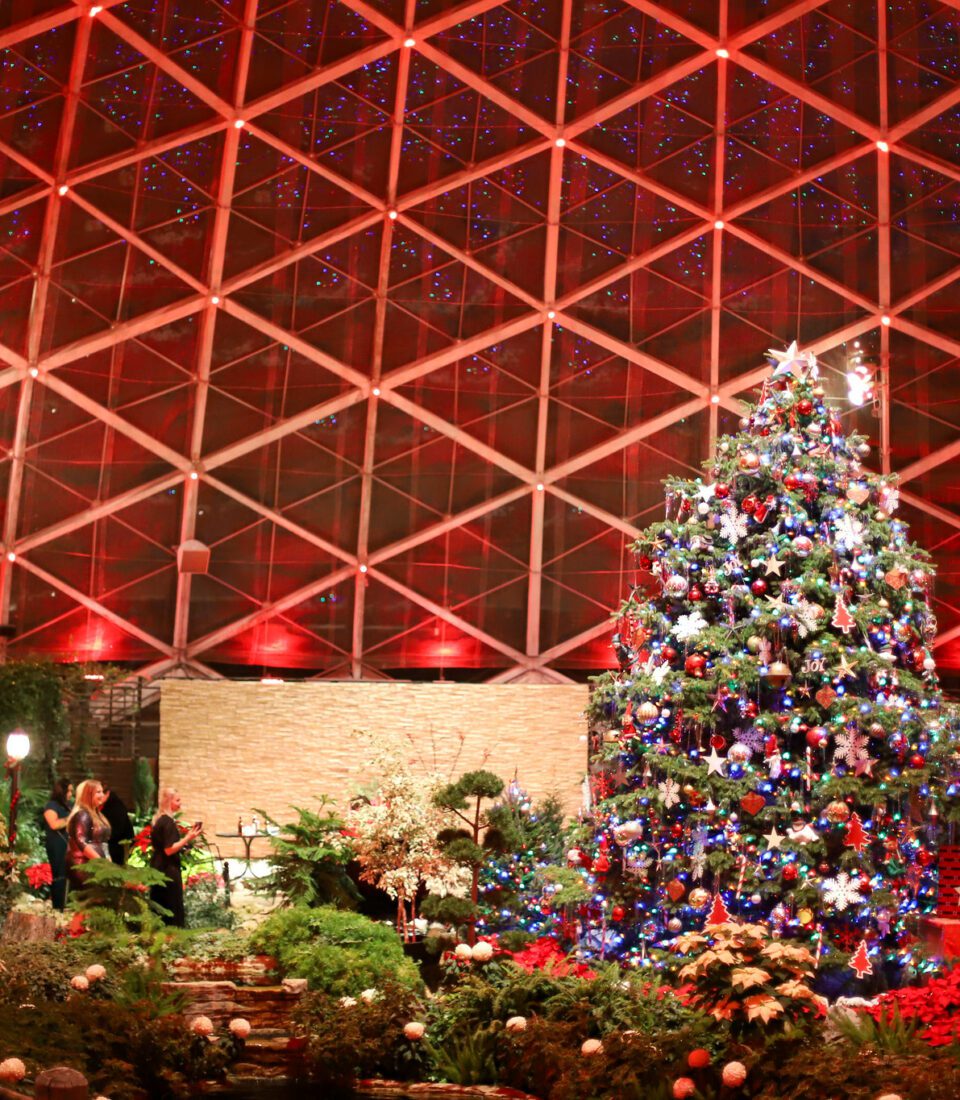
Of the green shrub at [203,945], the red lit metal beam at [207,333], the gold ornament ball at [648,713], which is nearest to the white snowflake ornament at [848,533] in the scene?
the gold ornament ball at [648,713]

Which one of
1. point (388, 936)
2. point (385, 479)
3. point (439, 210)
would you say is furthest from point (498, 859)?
point (439, 210)

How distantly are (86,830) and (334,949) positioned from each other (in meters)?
2.93

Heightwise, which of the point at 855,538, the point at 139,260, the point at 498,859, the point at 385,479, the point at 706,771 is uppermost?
the point at 139,260

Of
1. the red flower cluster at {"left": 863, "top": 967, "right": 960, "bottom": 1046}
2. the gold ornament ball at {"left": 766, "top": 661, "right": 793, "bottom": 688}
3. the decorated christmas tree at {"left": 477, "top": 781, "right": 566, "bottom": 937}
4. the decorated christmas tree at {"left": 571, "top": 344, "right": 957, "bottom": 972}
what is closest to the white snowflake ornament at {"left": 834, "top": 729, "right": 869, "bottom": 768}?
the decorated christmas tree at {"left": 571, "top": 344, "right": 957, "bottom": 972}

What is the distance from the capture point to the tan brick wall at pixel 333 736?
72.9 feet

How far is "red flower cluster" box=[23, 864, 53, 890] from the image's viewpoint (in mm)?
15555

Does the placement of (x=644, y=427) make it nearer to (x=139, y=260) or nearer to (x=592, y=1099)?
(x=139, y=260)

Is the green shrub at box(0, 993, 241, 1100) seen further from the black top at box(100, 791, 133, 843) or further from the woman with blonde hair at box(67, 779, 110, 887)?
the black top at box(100, 791, 133, 843)

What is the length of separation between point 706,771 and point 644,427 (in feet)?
39.9

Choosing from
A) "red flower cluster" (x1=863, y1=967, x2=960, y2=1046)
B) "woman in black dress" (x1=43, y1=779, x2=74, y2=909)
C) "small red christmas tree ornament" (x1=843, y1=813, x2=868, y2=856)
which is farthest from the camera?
"woman in black dress" (x1=43, y1=779, x2=74, y2=909)

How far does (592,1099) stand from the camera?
31.6 ft

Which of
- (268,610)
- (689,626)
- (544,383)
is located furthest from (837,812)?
(268,610)

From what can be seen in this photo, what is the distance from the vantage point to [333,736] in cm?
2248

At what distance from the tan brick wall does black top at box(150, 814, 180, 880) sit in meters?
7.63
